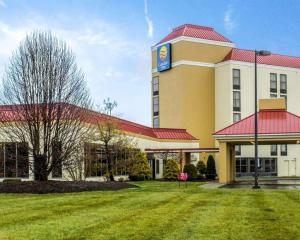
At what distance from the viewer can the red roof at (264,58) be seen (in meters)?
68.8

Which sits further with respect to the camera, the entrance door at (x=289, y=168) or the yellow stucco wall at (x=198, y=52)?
the entrance door at (x=289, y=168)

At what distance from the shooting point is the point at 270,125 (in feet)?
133

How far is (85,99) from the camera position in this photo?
106 feet

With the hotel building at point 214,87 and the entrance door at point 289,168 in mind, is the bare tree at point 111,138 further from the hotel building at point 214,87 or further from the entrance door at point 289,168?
the entrance door at point 289,168

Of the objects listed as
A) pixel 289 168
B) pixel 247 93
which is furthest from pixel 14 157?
pixel 289 168

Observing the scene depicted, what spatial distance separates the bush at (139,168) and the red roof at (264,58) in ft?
79.2

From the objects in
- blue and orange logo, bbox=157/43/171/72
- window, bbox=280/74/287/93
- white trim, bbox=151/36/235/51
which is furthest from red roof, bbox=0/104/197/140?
window, bbox=280/74/287/93

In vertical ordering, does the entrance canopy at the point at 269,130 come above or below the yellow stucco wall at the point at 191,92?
below

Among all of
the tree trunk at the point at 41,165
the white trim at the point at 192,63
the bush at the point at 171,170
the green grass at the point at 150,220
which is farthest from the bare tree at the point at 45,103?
the white trim at the point at 192,63

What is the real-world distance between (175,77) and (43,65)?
3923cm

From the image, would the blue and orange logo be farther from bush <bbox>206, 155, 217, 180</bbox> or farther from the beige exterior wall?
bush <bbox>206, 155, 217, 180</bbox>

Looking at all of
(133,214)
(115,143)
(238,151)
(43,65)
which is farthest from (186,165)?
(133,214)

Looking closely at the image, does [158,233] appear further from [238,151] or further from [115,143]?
[238,151]

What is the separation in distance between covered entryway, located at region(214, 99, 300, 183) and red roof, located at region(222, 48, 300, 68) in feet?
84.1
